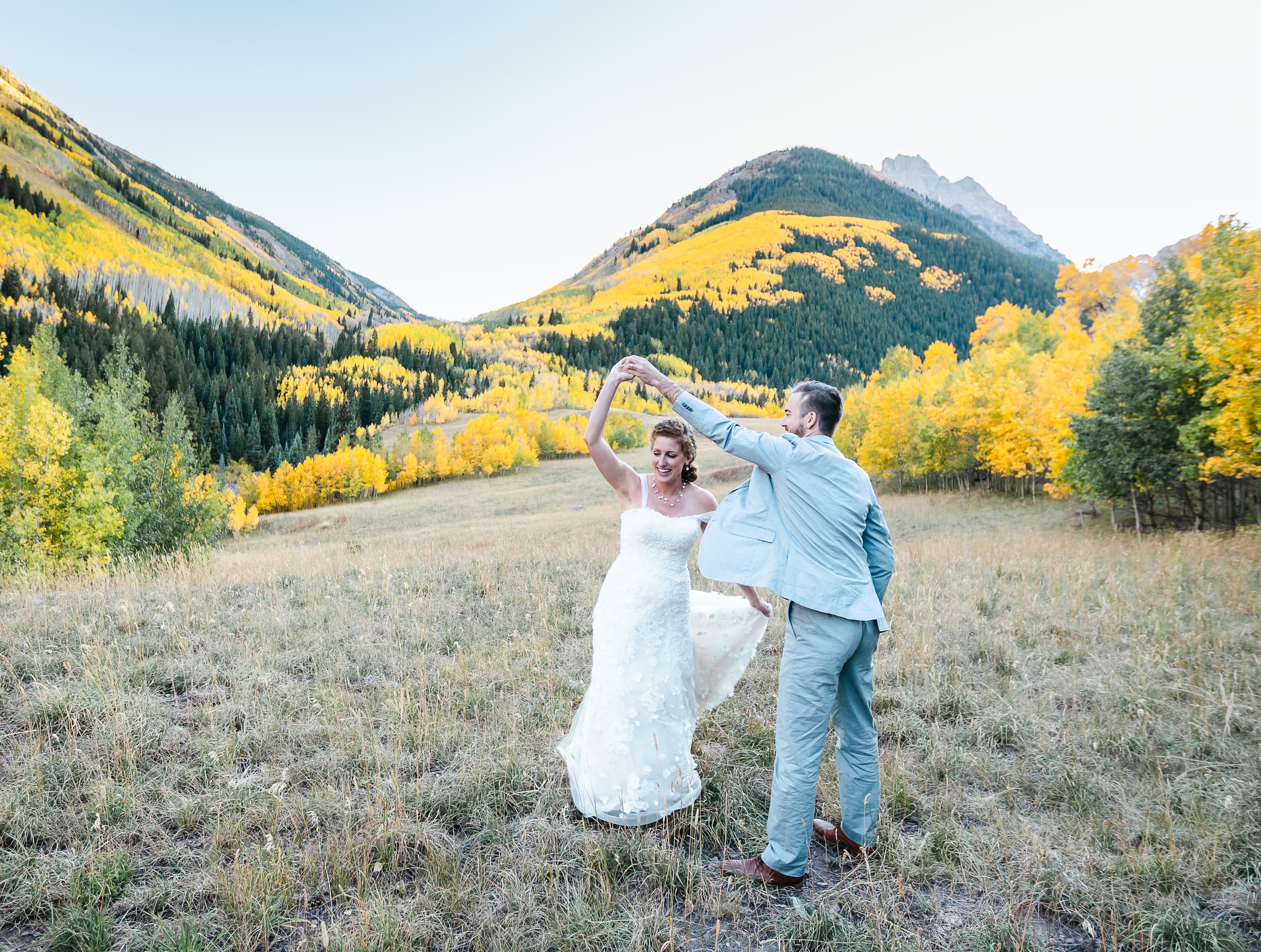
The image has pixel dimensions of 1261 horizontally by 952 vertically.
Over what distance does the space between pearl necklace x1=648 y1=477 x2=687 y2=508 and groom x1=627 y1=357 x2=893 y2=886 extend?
32.9 inches

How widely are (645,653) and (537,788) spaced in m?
1.27

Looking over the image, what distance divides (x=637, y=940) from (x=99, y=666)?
5647 mm

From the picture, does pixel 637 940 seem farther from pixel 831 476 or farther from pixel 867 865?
pixel 831 476

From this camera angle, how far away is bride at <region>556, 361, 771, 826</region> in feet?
12.9

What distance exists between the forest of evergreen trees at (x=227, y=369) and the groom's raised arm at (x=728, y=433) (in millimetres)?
92191

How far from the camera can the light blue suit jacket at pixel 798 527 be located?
3.18 metres

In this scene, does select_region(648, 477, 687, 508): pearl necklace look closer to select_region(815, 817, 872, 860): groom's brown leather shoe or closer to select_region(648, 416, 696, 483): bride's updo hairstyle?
select_region(648, 416, 696, 483): bride's updo hairstyle

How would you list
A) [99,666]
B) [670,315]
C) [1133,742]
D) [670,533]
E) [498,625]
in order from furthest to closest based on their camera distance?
[670,315] → [498,625] → [99,666] → [1133,742] → [670,533]

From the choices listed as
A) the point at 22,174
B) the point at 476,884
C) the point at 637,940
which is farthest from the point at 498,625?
the point at 22,174

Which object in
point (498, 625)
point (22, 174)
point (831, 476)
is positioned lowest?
point (498, 625)

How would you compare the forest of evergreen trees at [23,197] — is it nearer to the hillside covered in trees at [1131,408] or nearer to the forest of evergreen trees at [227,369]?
the forest of evergreen trees at [227,369]

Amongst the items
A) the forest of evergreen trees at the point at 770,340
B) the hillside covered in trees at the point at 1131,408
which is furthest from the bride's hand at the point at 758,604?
the forest of evergreen trees at the point at 770,340

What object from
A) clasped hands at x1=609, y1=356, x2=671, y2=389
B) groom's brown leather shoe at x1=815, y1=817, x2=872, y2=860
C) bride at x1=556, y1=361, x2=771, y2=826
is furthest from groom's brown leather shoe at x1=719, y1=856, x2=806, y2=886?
clasped hands at x1=609, y1=356, x2=671, y2=389

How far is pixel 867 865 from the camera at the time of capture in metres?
2.97
